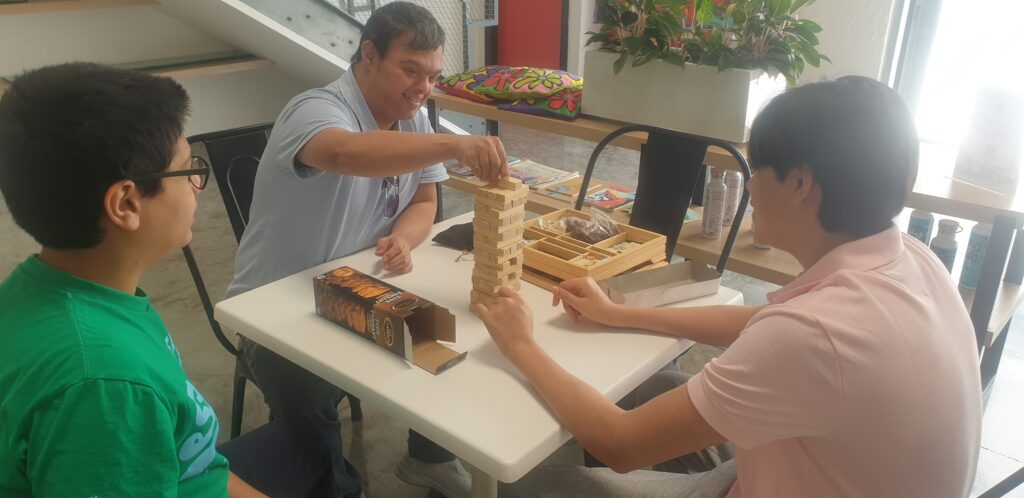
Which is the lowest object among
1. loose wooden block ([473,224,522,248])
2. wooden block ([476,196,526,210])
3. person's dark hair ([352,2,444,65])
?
loose wooden block ([473,224,522,248])

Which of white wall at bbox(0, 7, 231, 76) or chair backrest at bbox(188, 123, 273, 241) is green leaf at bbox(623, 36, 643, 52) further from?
white wall at bbox(0, 7, 231, 76)

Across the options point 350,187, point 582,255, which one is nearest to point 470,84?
point 350,187

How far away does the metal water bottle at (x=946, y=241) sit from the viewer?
2.02m

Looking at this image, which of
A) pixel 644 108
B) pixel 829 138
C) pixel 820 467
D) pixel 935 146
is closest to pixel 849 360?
pixel 820 467

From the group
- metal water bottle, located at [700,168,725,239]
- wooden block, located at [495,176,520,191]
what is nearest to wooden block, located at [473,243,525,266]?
wooden block, located at [495,176,520,191]

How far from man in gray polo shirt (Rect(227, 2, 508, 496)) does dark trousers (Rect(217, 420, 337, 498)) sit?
4 centimetres

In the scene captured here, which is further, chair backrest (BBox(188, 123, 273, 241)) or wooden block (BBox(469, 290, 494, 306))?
chair backrest (BBox(188, 123, 273, 241))

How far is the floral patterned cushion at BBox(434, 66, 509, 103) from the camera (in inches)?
113

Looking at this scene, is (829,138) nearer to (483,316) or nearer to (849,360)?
(849,360)

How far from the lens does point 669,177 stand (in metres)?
2.06

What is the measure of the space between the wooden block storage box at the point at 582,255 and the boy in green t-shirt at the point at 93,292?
2.56ft

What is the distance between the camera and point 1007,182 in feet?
6.35

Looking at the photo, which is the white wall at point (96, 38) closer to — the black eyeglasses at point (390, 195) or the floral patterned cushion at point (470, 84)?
the floral patterned cushion at point (470, 84)

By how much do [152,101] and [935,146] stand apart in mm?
2408
